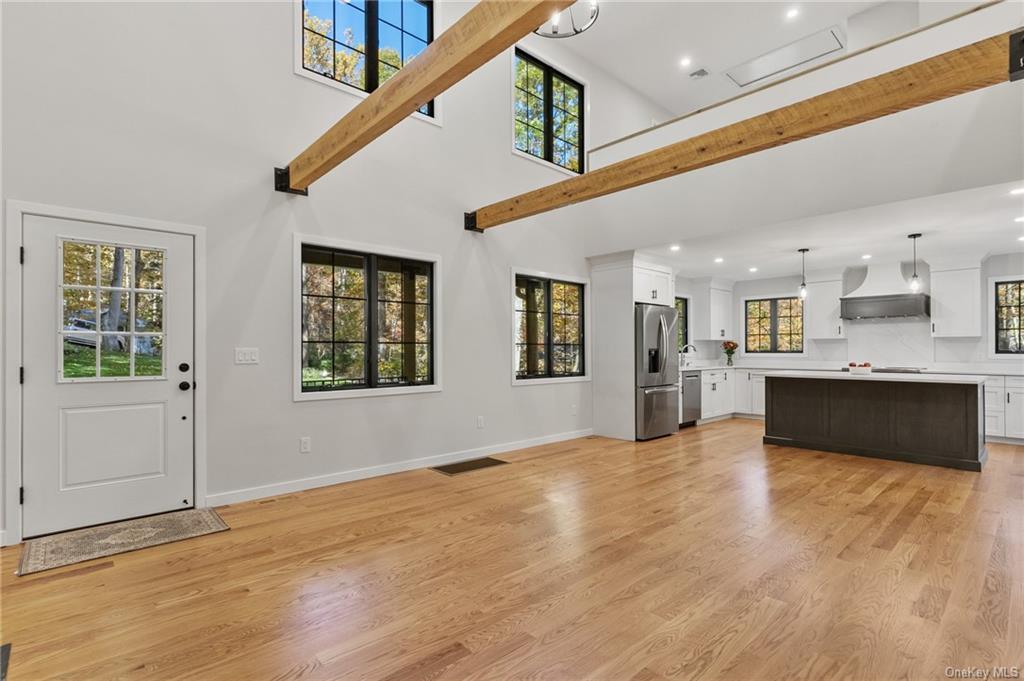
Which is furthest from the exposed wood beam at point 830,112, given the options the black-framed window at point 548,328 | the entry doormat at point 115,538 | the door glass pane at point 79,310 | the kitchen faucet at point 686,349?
the kitchen faucet at point 686,349

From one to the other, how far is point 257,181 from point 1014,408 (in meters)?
8.75

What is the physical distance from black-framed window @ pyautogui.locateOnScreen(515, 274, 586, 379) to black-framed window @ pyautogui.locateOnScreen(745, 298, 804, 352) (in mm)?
4262

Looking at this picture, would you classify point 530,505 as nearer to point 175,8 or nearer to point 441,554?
point 441,554

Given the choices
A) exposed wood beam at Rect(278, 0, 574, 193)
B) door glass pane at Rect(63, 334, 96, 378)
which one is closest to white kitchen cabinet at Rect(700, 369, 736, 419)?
exposed wood beam at Rect(278, 0, 574, 193)

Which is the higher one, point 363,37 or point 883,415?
point 363,37

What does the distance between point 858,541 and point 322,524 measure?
3.41 meters

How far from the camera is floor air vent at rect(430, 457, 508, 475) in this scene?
485cm

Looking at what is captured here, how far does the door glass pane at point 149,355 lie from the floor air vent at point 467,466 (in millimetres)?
2492

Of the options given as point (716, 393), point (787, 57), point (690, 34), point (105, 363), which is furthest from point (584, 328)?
point (105, 363)

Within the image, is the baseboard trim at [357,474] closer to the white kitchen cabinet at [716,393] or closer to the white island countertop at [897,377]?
the white kitchen cabinet at [716,393]

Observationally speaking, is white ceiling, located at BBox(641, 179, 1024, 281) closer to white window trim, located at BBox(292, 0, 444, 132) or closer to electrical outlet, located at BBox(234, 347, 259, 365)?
white window trim, located at BBox(292, 0, 444, 132)

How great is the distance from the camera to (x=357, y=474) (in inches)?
178

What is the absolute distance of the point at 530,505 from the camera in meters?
3.78

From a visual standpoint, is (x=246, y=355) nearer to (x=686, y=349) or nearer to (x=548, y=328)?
(x=548, y=328)
